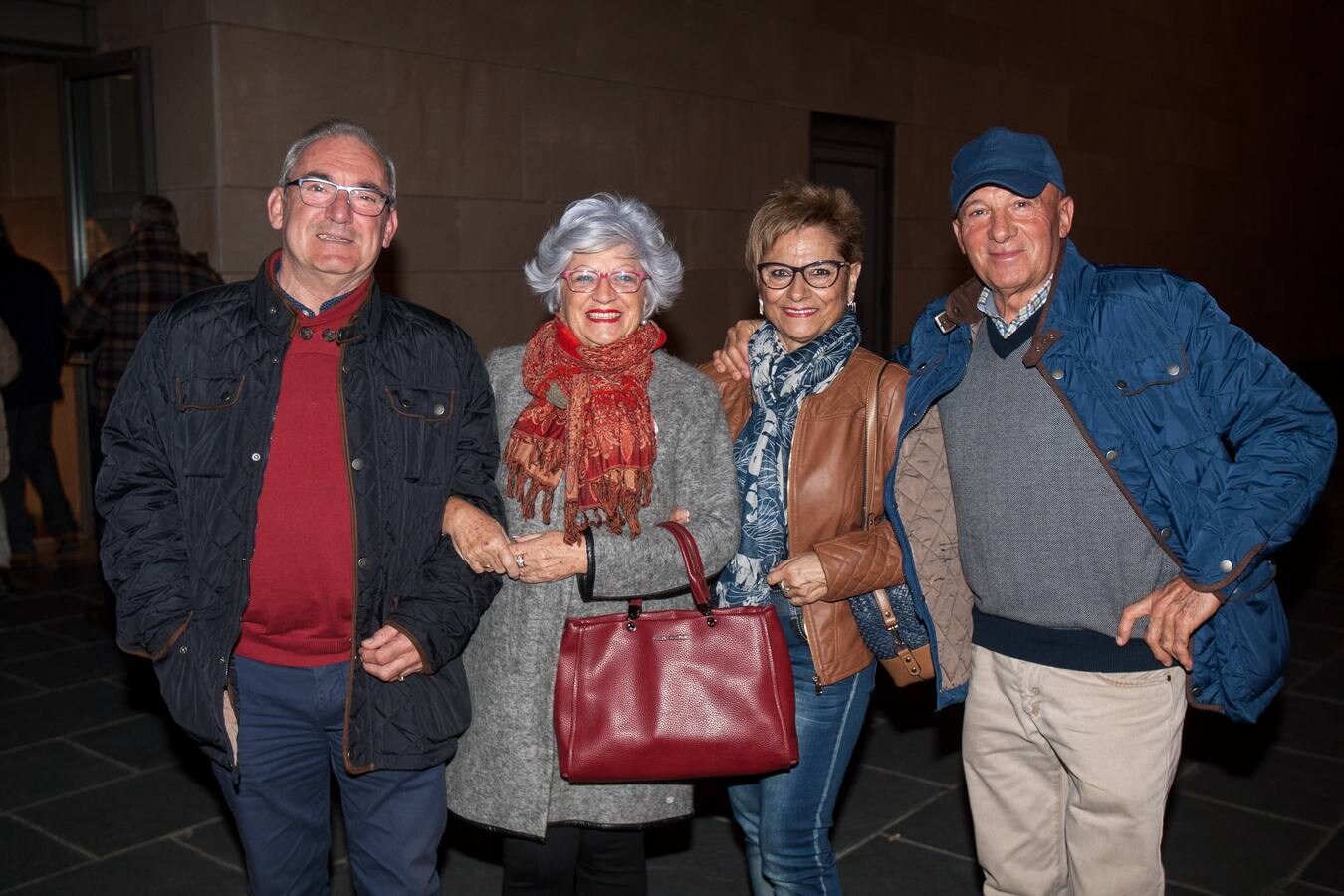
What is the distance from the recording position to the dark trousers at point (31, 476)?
324 inches

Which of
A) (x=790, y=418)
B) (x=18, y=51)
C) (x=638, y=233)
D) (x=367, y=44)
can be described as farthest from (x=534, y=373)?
(x=18, y=51)

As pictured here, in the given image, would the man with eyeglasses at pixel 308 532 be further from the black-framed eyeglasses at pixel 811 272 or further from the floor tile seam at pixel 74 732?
the floor tile seam at pixel 74 732

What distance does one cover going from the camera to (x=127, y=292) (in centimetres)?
654

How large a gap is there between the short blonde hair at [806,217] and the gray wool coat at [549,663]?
1.67 ft

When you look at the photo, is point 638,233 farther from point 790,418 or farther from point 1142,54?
point 1142,54

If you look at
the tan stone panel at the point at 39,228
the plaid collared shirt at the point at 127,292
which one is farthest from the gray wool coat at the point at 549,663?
the tan stone panel at the point at 39,228

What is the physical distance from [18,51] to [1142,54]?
12.7m

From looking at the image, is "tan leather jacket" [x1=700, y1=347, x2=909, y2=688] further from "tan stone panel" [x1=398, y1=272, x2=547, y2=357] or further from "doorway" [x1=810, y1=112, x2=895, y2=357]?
"doorway" [x1=810, y1=112, x2=895, y2=357]

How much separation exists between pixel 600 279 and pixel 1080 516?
1.24 metres

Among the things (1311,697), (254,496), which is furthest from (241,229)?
(1311,697)

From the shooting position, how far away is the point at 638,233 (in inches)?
118

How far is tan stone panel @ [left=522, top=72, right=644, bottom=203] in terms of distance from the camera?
835 cm

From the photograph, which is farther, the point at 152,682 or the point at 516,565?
the point at 152,682

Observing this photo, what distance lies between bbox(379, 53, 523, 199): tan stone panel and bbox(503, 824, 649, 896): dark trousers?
543 centimetres
